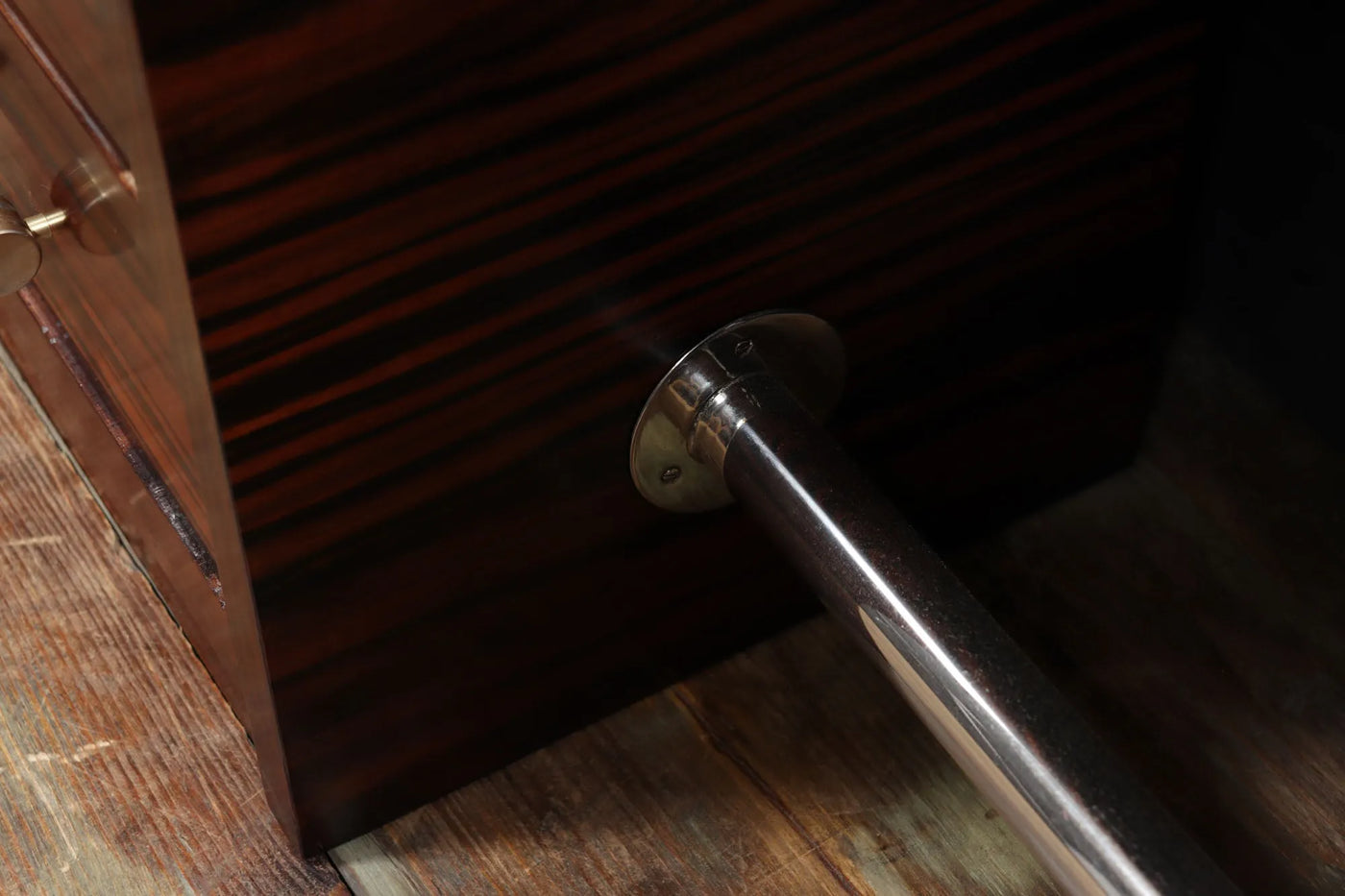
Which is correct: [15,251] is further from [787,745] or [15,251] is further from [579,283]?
[787,745]

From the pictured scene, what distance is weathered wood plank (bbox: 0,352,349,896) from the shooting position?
0.49 meters

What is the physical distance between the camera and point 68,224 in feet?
1.42

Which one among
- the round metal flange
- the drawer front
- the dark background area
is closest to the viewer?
the drawer front

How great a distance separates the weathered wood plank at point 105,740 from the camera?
1.62 ft

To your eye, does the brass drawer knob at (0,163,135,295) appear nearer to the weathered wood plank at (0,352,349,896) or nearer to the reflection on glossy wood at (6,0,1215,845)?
the reflection on glossy wood at (6,0,1215,845)

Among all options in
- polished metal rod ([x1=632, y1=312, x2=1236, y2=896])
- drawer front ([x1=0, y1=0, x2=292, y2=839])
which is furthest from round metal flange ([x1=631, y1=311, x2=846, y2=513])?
drawer front ([x1=0, y1=0, x2=292, y2=839])

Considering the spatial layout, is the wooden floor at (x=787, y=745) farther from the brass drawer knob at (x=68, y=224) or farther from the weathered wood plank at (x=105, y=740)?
the brass drawer knob at (x=68, y=224)

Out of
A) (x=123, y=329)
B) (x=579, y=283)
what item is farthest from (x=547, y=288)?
(x=123, y=329)

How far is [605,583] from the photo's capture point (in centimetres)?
50

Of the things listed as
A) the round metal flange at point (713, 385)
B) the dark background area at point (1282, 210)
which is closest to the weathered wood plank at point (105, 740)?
the round metal flange at point (713, 385)

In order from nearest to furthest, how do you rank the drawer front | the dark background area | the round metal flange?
the drawer front → the round metal flange → the dark background area

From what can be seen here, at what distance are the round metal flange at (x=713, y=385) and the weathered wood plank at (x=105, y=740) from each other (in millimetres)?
151

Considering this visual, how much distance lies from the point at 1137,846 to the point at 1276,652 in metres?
0.17

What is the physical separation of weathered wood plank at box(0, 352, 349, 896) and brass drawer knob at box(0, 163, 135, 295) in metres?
0.15
